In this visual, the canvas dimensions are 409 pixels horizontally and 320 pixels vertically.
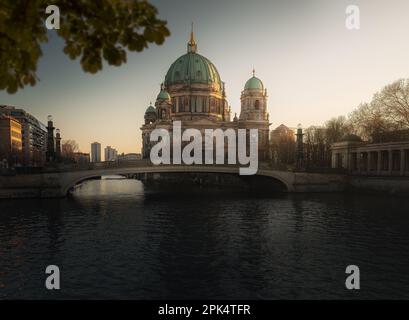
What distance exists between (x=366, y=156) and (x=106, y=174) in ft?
149

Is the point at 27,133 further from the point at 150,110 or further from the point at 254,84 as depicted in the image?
the point at 254,84

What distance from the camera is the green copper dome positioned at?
341 feet

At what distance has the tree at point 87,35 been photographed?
13.9ft

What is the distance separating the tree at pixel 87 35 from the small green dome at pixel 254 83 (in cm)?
9592

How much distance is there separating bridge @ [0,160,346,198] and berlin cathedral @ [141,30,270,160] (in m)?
40.5

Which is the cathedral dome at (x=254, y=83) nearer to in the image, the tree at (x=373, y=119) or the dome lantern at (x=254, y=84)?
the dome lantern at (x=254, y=84)

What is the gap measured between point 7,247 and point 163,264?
35.1 ft

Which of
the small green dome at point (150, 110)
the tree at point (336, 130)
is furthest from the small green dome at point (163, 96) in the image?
the tree at point (336, 130)

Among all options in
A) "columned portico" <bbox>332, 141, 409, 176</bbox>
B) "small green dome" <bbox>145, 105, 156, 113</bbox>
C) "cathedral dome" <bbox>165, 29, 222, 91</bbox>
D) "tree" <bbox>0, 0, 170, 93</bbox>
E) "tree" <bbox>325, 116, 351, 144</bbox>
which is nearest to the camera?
"tree" <bbox>0, 0, 170, 93</bbox>

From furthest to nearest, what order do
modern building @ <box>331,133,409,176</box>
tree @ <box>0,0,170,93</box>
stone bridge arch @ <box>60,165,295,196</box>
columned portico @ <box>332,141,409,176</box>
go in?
1. modern building @ <box>331,133,409,176</box>
2. columned portico @ <box>332,141,409,176</box>
3. stone bridge arch @ <box>60,165,295,196</box>
4. tree @ <box>0,0,170,93</box>

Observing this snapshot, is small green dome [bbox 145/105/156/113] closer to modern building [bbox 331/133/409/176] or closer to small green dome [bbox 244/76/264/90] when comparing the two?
small green dome [bbox 244/76/264/90]

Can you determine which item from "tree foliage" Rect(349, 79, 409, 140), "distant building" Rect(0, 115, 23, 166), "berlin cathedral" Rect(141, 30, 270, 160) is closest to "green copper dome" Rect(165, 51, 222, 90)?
"berlin cathedral" Rect(141, 30, 270, 160)
